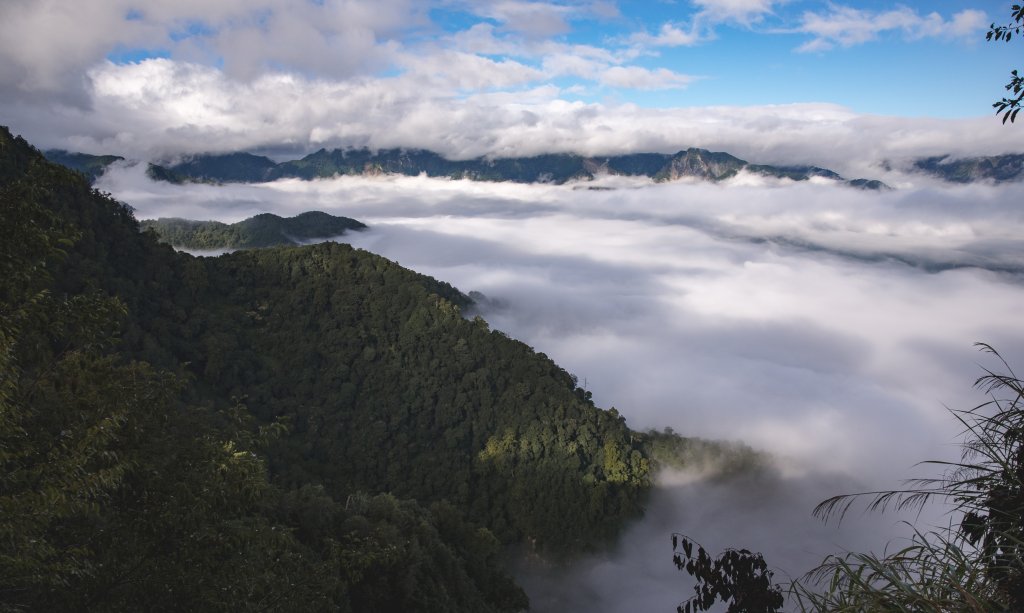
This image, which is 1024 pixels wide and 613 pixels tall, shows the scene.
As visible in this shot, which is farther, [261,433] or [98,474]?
[261,433]

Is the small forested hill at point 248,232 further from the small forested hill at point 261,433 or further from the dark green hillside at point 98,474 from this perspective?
the dark green hillside at point 98,474

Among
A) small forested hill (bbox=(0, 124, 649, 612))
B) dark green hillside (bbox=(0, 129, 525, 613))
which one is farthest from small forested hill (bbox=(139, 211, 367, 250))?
dark green hillside (bbox=(0, 129, 525, 613))

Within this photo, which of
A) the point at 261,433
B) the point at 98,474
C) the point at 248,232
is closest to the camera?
the point at 98,474

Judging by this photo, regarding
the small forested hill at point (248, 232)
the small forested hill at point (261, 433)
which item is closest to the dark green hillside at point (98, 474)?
the small forested hill at point (261, 433)

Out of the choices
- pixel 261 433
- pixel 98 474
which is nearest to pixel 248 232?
pixel 261 433

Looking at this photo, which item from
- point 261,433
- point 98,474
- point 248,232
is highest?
point 248,232

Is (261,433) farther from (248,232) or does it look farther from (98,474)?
(248,232)

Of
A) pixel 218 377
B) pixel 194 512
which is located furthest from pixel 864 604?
pixel 218 377
